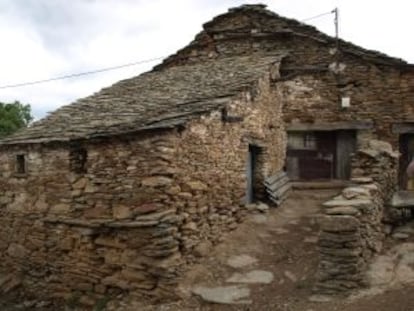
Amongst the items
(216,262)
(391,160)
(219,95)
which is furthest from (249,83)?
(216,262)

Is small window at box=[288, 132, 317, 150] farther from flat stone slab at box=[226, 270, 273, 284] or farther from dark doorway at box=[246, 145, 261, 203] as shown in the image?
flat stone slab at box=[226, 270, 273, 284]

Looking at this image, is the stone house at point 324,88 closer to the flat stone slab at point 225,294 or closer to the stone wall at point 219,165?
the stone wall at point 219,165

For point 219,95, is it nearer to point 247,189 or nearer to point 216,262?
point 247,189

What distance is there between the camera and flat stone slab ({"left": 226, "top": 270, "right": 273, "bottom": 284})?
8.80 meters

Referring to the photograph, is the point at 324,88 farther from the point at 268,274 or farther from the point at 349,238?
the point at 349,238

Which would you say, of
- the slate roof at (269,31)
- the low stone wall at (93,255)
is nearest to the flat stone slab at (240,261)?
the low stone wall at (93,255)

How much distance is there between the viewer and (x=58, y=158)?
33.9ft

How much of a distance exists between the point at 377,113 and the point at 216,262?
6.42 m

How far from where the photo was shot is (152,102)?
11266 millimetres

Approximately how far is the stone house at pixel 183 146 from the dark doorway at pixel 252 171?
0.02 meters

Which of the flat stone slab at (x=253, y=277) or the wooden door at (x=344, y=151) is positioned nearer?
the flat stone slab at (x=253, y=277)

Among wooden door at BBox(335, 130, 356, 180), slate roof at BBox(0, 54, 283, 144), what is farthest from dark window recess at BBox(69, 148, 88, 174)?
wooden door at BBox(335, 130, 356, 180)

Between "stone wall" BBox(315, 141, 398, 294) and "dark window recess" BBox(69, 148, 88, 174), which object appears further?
"dark window recess" BBox(69, 148, 88, 174)

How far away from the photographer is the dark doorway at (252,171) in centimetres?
1227
